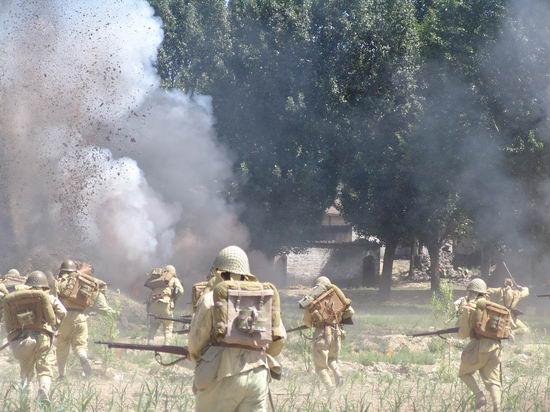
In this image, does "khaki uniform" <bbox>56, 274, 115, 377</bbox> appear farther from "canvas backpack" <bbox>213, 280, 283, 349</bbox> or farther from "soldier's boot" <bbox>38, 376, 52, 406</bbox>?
"canvas backpack" <bbox>213, 280, 283, 349</bbox>

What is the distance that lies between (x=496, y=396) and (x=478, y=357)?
452mm

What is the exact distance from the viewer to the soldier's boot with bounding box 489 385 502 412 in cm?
965

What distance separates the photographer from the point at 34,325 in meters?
9.41

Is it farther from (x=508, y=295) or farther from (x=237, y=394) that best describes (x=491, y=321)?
(x=508, y=295)

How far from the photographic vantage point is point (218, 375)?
6250mm

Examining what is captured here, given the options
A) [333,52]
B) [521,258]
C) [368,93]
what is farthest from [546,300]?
[333,52]

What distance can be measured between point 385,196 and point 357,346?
13.7 metres

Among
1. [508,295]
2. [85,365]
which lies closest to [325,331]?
[85,365]

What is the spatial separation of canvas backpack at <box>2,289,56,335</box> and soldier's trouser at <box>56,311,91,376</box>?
103 inches

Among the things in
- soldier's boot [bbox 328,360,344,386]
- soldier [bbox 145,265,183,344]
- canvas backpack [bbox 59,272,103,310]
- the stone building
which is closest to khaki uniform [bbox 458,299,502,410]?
soldier's boot [bbox 328,360,344,386]

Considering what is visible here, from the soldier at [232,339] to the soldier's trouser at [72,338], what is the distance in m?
6.01

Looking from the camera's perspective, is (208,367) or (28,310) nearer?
(208,367)

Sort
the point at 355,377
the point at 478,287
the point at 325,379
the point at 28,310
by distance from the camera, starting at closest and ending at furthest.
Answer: the point at 28,310 → the point at 478,287 → the point at 325,379 → the point at 355,377

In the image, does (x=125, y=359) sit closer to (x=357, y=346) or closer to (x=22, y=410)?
(x=357, y=346)
